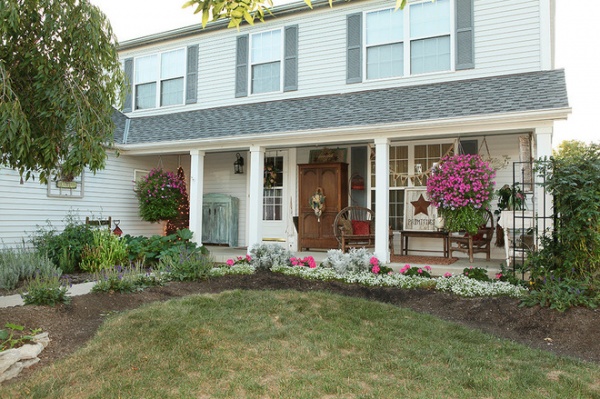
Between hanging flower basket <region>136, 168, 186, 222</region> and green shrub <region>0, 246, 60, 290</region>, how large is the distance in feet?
10.4

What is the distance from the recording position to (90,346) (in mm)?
3838

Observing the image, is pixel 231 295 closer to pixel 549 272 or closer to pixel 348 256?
pixel 348 256

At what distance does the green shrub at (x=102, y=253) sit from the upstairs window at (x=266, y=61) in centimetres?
435

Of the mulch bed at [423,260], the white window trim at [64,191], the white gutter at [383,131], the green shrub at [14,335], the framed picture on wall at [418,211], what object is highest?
the white gutter at [383,131]

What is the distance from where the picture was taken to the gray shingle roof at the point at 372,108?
7230mm

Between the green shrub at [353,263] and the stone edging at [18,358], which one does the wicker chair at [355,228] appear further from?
the stone edging at [18,358]

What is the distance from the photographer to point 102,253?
25.9 feet

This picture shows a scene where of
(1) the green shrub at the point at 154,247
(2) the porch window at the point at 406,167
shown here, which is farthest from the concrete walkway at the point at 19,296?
(2) the porch window at the point at 406,167

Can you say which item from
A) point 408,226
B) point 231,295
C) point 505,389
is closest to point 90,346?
point 231,295

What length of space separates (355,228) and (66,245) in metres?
5.33

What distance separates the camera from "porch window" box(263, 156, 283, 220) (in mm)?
10680

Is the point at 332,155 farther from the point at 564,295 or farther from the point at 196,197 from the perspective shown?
the point at 564,295

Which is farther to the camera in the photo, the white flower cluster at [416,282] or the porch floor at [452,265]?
the porch floor at [452,265]

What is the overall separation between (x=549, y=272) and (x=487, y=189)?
210cm
